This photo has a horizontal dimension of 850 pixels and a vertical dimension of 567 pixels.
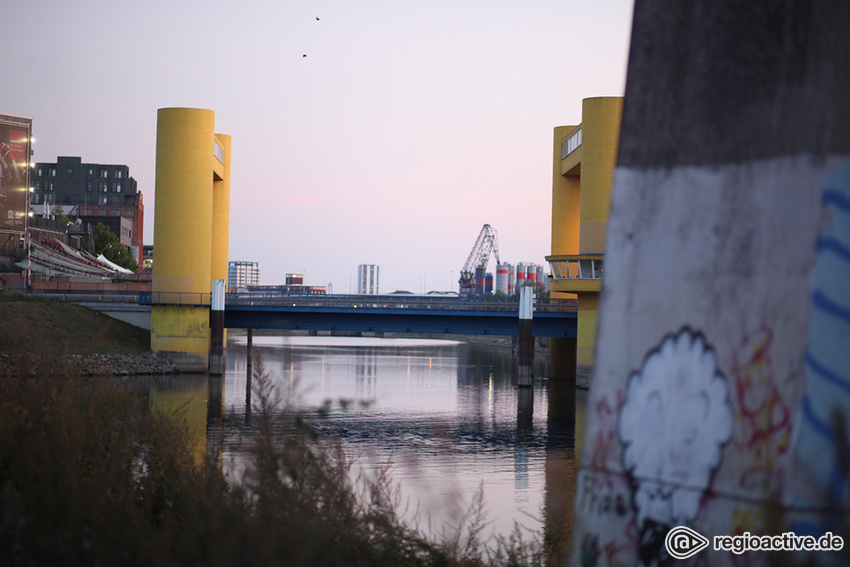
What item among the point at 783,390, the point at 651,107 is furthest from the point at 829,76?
the point at 783,390

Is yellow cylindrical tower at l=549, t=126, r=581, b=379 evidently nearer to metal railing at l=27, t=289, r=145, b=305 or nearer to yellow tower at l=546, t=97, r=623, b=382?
yellow tower at l=546, t=97, r=623, b=382

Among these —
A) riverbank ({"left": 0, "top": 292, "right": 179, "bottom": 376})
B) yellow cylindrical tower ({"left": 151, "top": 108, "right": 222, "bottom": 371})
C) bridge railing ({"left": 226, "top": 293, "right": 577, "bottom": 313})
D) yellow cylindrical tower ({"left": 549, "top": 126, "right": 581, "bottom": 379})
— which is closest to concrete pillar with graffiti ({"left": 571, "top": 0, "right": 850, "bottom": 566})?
riverbank ({"left": 0, "top": 292, "right": 179, "bottom": 376})

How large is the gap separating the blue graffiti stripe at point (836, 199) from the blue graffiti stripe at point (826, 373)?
1348 millimetres

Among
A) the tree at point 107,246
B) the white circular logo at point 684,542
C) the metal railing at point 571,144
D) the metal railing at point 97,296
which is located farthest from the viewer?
the tree at point 107,246

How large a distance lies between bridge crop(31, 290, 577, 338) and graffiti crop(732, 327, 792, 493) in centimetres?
5448

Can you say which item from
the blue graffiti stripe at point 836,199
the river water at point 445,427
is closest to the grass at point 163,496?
the river water at point 445,427

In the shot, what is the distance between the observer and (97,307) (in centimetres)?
6925

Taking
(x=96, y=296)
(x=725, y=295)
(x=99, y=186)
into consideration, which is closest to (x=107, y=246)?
(x=99, y=186)

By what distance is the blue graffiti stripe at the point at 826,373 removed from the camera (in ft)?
23.0

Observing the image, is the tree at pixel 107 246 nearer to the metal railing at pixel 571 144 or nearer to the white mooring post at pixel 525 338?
the metal railing at pixel 571 144

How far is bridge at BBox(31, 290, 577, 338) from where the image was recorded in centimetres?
6231

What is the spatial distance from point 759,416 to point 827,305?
1144mm

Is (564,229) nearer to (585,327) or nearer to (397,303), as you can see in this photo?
(585,327)

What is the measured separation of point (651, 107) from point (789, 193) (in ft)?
5.83
